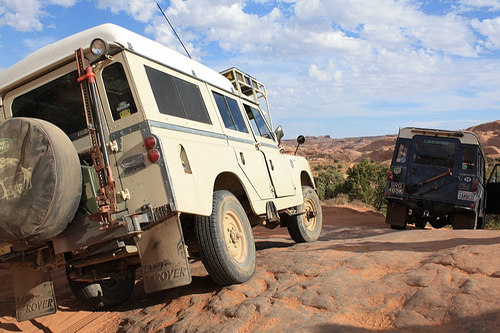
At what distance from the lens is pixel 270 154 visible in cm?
680

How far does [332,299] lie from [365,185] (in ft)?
58.4

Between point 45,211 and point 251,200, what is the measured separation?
2494mm

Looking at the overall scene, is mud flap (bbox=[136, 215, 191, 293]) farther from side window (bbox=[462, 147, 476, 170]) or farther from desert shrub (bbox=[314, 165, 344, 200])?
desert shrub (bbox=[314, 165, 344, 200])

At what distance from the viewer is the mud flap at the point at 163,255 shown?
404 centimetres

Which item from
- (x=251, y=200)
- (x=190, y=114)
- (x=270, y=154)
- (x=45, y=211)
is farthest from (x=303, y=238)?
(x=45, y=211)

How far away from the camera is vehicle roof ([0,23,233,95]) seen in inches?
166

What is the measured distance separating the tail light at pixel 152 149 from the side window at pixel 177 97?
506mm

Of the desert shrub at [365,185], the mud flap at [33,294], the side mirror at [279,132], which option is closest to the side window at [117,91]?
the mud flap at [33,294]

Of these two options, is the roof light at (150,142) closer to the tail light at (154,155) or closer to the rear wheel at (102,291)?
the tail light at (154,155)

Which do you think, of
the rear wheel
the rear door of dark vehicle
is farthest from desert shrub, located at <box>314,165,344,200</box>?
the rear wheel

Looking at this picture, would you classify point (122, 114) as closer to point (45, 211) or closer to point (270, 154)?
point (45, 211)


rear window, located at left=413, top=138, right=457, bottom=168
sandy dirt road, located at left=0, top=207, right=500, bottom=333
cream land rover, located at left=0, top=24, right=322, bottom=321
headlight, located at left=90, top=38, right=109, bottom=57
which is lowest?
sandy dirt road, located at left=0, top=207, right=500, bottom=333

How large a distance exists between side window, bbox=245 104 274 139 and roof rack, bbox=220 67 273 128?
1.00 ft

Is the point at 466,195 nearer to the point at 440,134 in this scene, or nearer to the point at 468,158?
the point at 468,158
